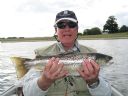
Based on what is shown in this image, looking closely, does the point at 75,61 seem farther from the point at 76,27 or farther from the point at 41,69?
the point at 76,27

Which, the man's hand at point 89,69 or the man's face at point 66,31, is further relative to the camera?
the man's face at point 66,31

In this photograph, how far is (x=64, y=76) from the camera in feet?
18.5

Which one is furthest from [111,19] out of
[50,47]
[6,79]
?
[50,47]

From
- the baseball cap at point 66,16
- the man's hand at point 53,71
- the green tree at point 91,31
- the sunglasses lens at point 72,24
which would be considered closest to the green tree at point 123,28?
the green tree at point 91,31

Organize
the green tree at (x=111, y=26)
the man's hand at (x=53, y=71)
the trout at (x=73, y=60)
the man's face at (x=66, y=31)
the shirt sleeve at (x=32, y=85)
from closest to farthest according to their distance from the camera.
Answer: the man's hand at (x=53, y=71) → the trout at (x=73, y=60) → the shirt sleeve at (x=32, y=85) → the man's face at (x=66, y=31) → the green tree at (x=111, y=26)

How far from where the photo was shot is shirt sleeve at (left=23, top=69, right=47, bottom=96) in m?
5.88

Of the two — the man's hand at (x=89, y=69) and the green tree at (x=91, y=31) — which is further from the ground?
the man's hand at (x=89, y=69)

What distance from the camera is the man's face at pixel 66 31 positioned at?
6.25m

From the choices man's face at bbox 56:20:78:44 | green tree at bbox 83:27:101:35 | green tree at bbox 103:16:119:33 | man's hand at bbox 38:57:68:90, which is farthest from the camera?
green tree at bbox 103:16:119:33

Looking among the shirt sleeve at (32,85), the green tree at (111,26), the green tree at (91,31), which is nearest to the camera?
the shirt sleeve at (32,85)

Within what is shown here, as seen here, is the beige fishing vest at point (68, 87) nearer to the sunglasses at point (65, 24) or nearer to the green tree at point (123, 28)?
the sunglasses at point (65, 24)

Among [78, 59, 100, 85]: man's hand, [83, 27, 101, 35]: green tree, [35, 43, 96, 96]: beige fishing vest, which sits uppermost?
[78, 59, 100, 85]: man's hand

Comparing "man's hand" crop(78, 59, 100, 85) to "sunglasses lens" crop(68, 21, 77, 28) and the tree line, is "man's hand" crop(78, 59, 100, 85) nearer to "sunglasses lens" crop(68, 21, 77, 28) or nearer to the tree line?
"sunglasses lens" crop(68, 21, 77, 28)

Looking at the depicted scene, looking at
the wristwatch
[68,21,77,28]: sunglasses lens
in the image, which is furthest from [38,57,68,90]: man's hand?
[68,21,77,28]: sunglasses lens
